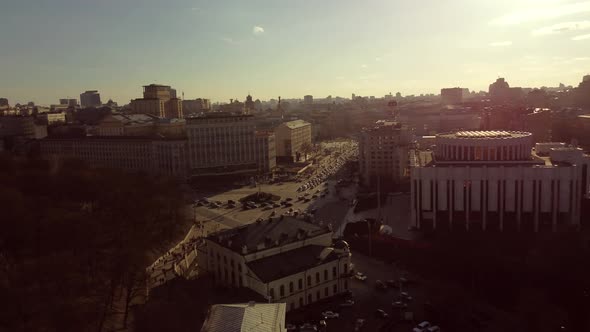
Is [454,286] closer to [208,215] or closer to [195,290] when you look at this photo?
[195,290]

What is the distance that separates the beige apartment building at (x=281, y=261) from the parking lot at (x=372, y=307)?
103 cm

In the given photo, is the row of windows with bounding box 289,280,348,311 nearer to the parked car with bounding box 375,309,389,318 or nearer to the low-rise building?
the parked car with bounding box 375,309,389,318

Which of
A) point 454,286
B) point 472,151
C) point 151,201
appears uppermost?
point 472,151

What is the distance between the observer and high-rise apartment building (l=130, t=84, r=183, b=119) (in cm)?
14225

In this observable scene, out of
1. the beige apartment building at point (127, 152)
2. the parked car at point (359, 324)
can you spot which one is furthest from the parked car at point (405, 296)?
the beige apartment building at point (127, 152)

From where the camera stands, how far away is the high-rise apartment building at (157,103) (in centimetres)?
14225

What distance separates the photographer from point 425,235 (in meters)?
44.9

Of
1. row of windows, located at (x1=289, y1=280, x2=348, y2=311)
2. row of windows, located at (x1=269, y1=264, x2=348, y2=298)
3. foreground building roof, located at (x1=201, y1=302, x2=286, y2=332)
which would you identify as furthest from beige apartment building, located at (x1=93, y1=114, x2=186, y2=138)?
foreground building roof, located at (x1=201, y1=302, x2=286, y2=332)

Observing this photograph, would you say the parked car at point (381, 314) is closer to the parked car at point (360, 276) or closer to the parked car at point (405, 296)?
the parked car at point (405, 296)

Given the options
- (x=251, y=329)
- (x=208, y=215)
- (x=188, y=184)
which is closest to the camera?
(x=251, y=329)

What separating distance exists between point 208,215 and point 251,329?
39.1 m

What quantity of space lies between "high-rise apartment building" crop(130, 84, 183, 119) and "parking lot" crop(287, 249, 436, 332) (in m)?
113

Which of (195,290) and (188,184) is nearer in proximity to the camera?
(195,290)

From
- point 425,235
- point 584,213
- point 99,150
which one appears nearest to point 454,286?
point 425,235
